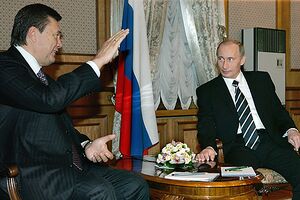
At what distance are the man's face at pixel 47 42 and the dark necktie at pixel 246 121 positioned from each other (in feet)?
Result: 5.00

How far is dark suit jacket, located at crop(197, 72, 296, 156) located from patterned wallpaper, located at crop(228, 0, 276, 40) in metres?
1.25

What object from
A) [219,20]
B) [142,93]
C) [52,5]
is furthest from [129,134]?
[219,20]

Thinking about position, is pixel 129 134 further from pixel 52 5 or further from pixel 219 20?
pixel 219 20

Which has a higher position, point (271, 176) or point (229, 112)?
A: point (229, 112)

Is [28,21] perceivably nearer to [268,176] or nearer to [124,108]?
[124,108]

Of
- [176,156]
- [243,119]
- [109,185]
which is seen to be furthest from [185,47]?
[109,185]

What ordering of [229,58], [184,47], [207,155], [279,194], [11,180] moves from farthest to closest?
1. [184,47]
2. [279,194]
3. [229,58]
4. [207,155]
5. [11,180]

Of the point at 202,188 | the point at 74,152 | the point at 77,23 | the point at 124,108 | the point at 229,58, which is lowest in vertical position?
the point at 202,188

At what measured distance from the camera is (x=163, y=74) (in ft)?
13.5

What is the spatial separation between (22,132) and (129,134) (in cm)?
159

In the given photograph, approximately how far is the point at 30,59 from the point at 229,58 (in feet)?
5.08

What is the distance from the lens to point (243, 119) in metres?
3.23

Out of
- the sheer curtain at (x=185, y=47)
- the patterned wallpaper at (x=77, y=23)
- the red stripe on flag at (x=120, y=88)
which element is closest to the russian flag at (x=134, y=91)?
the red stripe on flag at (x=120, y=88)

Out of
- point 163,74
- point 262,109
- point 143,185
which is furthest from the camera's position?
point 163,74
